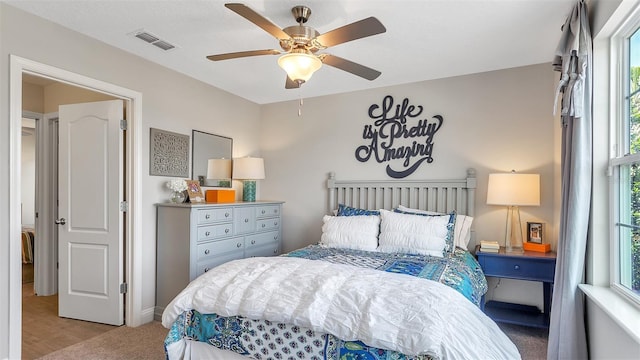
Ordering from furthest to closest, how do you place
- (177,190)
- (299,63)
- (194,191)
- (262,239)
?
(262,239)
(194,191)
(177,190)
(299,63)

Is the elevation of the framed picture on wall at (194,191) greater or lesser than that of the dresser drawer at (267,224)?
greater

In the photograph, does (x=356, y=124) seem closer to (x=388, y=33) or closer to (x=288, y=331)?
(x=388, y=33)

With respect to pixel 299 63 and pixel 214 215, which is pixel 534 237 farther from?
pixel 214 215

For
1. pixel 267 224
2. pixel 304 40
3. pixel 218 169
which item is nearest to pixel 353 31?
pixel 304 40

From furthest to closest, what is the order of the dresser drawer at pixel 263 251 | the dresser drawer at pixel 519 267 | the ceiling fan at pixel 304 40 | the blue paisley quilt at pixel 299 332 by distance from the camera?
1. the dresser drawer at pixel 263 251
2. the dresser drawer at pixel 519 267
3. the ceiling fan at pixel 304 40
4. the blue paisley quilt at pixel 299 332

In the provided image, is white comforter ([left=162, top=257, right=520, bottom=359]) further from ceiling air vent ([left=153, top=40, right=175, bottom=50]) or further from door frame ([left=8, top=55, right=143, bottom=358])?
ceiling air vent ([left=153, top=40, right=175, bottom=50])

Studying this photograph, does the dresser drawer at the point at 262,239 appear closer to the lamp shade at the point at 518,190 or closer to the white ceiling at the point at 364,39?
the white ceiling at the point at 364,39

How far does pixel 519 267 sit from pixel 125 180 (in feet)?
11.9

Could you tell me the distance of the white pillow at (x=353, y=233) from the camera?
3.24 meters

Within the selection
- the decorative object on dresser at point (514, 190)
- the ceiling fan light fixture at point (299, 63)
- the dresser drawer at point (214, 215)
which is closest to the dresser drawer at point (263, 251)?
the dresser drawer at point (214, 215)

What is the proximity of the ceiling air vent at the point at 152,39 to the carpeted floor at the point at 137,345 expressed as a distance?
248cm

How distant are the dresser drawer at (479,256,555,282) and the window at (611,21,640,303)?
1.00 m

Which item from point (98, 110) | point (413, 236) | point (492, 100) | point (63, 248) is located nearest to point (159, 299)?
point (63, 248)

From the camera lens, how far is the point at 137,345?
2721mm
